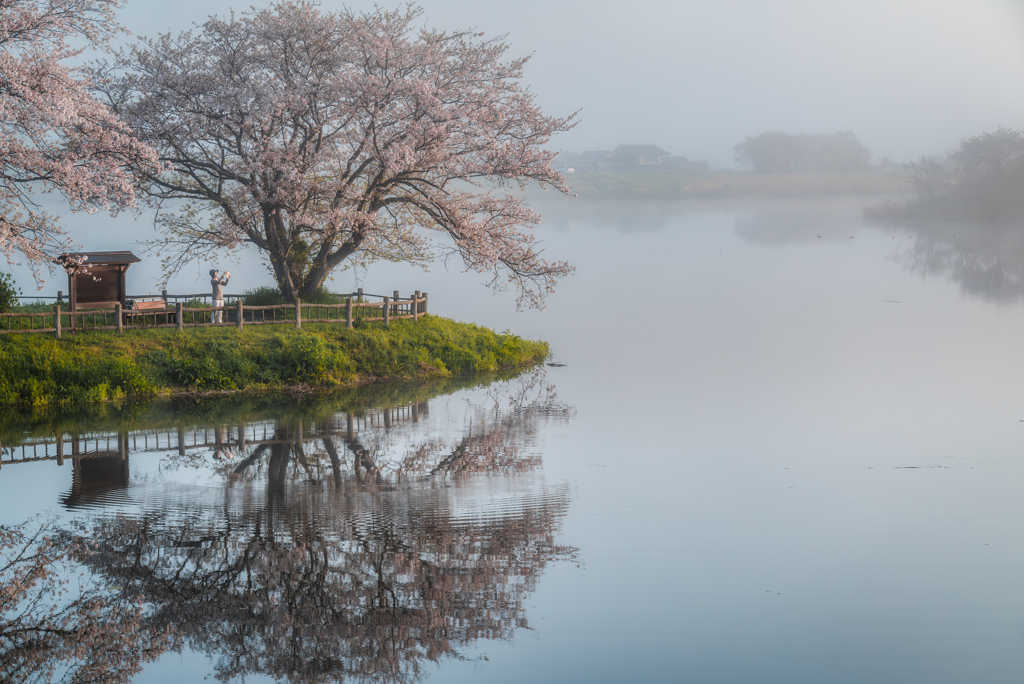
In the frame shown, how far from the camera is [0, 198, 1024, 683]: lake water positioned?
32.2ft

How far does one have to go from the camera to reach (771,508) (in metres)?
14.5

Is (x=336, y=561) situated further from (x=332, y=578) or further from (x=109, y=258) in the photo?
(x=109, y=258)

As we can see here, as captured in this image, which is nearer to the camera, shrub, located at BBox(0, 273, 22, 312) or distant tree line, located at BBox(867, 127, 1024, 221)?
shrub, located at BBox(0, 273, 22, 312)

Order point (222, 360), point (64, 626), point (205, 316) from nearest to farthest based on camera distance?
point (64, 626), point (222, 360), point (205, 316)

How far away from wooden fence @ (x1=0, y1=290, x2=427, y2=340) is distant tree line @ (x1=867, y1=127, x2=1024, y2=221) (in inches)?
2643

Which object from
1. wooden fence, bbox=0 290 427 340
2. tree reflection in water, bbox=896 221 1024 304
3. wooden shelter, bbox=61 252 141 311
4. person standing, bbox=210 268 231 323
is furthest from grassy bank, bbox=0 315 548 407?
tree reflection in water, bbox=896 221 1024 304

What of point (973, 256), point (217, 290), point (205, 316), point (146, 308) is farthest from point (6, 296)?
point (973, 256)

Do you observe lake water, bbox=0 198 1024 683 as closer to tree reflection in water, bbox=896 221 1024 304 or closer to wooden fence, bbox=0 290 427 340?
wooden fence, bbox=0 290 427 340

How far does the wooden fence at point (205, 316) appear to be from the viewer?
2269 cm

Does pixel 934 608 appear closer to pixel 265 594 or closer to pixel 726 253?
pixel 265 594

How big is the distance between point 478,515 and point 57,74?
48.0 ft

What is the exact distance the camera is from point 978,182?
80500 mm

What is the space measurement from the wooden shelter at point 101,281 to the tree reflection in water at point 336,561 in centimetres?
961

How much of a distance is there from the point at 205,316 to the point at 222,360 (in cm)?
357
